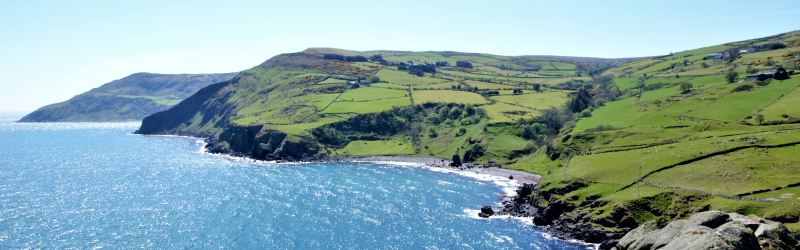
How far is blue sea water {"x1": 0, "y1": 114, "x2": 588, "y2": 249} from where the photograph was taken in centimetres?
6606

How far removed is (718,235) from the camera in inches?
1495

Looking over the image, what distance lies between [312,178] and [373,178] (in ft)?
50.3

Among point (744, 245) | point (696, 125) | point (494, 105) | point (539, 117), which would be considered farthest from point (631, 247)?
point (494, 105)

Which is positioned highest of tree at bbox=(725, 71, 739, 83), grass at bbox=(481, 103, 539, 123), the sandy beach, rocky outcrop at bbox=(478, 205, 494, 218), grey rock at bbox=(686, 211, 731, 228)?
tree at bbox=(725, 71, 739, 83)

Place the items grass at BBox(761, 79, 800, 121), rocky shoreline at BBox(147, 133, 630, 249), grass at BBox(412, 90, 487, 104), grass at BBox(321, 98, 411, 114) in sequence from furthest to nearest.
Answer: grass at BBox(412, 90, 487, 104) → grass at BBox(321, 98, 411, 114) → grass at BBox(761, 79, 800, 121) → rocky shoreline at BBox(147, 133, 630, 249)

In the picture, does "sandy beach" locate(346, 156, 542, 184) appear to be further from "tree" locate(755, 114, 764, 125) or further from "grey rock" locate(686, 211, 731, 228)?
"grey rock" locate(686, 211, 731, 228)

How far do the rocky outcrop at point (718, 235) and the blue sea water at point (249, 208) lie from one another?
62.2 feet

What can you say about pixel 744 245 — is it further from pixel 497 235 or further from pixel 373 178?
pixel 373 178

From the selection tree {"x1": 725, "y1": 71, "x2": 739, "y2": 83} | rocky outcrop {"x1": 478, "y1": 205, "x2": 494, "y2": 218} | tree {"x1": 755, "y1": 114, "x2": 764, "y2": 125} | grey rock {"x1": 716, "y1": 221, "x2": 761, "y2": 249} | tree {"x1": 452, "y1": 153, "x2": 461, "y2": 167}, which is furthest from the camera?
tree {"x1": 725, "y1": 71, "x2": 739, "y2": 83}

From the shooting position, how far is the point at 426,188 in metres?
99.6

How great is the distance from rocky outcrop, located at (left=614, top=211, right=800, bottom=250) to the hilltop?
1227 cm

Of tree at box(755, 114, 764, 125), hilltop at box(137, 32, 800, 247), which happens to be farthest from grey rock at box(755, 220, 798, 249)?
tree at box(755, 114, 764, 125)

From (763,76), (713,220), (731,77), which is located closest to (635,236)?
(713,220)

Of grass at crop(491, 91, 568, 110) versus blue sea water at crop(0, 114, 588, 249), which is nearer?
blue sea water at crop(0, 114, 588, 249)
